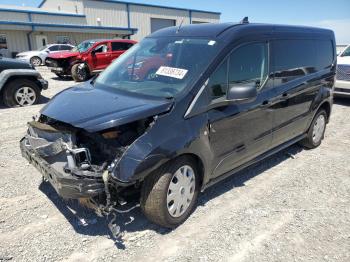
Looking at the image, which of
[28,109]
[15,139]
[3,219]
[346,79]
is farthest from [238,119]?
[346,79]

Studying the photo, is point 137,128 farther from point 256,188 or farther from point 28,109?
point 28,109

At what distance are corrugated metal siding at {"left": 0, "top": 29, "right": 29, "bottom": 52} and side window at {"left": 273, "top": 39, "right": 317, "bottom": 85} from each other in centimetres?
2825

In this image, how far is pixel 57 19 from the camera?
31625mm

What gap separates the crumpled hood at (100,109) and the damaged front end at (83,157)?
110 millimetres

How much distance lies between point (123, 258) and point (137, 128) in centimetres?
118

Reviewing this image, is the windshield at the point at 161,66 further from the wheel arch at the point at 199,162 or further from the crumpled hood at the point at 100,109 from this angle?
the wheel arch at the point at 199,162

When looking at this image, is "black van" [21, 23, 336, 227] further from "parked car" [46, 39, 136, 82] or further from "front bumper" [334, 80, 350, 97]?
"parked car" [46, 39, 136, 82]

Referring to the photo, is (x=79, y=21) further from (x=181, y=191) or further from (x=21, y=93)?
(x=181, y=191)

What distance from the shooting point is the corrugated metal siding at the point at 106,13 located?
33.8 metres

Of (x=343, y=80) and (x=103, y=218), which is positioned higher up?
(x=343, y=80)

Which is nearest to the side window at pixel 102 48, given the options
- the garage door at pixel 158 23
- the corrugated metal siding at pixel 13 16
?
the corrugated metal siding at pixel 13 16

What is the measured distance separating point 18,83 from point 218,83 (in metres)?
7.14

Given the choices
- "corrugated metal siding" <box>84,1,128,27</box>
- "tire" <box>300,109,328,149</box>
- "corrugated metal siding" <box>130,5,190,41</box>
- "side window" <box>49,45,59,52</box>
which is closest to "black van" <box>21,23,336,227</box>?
"tire" <box>300,109,328,149</box>

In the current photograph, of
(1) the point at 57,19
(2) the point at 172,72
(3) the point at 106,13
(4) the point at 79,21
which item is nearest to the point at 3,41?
(1) the point at 57,19
